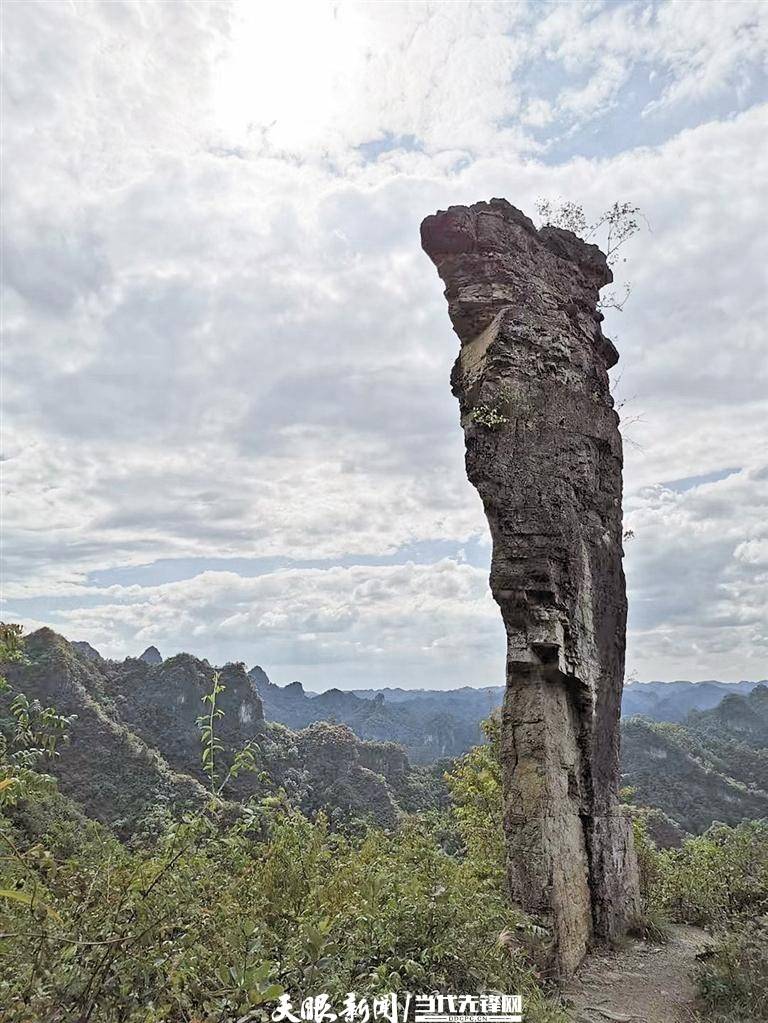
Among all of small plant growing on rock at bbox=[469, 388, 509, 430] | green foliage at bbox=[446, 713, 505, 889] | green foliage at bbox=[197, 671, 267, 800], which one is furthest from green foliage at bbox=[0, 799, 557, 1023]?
green foliage at bbox=[446, 713, 505, 889]

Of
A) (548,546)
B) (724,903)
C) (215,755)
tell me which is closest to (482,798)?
(724,903)

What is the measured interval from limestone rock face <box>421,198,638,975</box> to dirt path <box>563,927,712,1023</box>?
10.8 inches

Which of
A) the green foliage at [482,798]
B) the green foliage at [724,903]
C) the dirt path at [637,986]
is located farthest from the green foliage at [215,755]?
the green foliage at [482,798]

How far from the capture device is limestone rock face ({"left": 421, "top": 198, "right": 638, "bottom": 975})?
7754 millimetres

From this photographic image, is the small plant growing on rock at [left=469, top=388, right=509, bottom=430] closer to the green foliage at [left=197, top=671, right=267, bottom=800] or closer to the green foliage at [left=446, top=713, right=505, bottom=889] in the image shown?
the green foliage at [left=197, top=671, right=267, bottom=800]

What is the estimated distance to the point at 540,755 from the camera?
7.79 metres

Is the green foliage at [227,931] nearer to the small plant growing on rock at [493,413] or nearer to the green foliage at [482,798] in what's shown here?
the small plant growing on rock at [493,413]

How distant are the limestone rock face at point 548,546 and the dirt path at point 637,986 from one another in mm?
275

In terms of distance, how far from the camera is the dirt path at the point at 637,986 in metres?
6.50

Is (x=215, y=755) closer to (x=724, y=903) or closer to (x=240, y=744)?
(x=724, y=903)

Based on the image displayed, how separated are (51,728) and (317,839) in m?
3.47

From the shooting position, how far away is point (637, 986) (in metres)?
7.26

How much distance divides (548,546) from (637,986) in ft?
16.1

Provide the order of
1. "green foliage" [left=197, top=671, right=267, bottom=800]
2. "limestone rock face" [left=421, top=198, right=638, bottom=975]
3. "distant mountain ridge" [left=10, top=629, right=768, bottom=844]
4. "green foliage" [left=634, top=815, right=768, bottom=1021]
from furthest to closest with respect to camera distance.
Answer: "distant mountain ridge" [left=10, top=629, right=768, bottom=844] → "limestone rock face" [left=421, top=198, right=638, bottom=975] → "green foliage" [left=634, top=815, right=768, bottom=1021] → "green foliage" [left=197, top=671, right=267, bottom=800]
